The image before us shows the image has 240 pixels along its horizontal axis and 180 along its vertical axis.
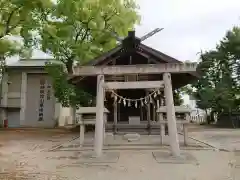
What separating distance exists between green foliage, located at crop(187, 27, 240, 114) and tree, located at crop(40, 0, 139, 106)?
38.5 feet

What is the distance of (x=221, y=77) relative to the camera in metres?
29.2

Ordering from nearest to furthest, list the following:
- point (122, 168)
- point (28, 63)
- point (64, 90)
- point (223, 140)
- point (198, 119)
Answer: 1. point (122, 168)
2. point (223, 140)
3. point (64, 90)
4. point (28, 63)
5. point (198, 119)

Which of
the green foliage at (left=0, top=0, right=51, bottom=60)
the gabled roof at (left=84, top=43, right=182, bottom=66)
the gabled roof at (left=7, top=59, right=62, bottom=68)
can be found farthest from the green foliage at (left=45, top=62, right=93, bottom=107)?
the gabled roof at (left=84, top=43, right=182, bottom=66)

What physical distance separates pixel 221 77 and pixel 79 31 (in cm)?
1787

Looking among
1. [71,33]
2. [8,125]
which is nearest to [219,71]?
[71,33]

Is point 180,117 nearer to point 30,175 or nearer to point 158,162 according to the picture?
point 158,162

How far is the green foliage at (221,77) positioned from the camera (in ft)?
87.9

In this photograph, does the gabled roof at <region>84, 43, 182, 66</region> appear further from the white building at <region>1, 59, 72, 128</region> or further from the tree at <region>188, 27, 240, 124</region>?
the white building at <region>1, 59, 72, 128</region>

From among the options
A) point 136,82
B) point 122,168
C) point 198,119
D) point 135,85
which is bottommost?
point 122,168

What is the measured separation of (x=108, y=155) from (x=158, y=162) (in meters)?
2.26

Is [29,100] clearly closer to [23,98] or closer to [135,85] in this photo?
[23,98]

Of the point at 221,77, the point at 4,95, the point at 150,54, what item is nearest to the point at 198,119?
the point at 221,77

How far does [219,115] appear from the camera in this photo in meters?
29.2

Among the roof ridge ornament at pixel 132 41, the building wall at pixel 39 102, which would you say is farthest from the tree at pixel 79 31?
the roof ridge ornament at pixel 132 41
